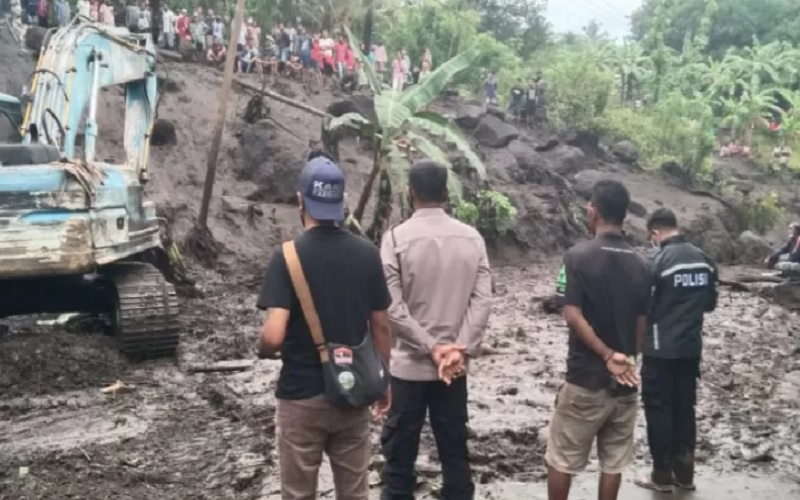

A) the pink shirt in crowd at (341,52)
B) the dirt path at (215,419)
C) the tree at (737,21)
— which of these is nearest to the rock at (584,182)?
the pink shirt in crowd at (341,52)

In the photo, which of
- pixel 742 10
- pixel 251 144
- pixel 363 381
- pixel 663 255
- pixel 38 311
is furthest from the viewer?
pixel 742 10

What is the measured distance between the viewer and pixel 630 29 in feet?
198

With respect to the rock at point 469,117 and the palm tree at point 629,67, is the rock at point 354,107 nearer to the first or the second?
the rock at point 469,117

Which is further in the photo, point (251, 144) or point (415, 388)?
point (251, 144)

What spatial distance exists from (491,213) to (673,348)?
51.1ft

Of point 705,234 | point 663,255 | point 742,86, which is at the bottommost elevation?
point 705,234

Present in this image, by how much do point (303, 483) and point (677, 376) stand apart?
2.77 m

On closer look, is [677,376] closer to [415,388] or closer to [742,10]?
[415,388]

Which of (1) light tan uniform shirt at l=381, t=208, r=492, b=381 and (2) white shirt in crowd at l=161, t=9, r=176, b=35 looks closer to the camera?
(1) light tan uniform shirt at l=381, t=208, r=492, b=381

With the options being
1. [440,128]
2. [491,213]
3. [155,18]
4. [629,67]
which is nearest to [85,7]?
[155,18]

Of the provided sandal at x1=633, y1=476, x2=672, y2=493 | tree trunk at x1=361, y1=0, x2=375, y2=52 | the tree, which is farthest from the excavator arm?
the tree

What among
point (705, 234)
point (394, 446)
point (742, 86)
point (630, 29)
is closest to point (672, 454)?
point (394, 446)

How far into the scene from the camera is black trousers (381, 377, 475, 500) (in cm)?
459

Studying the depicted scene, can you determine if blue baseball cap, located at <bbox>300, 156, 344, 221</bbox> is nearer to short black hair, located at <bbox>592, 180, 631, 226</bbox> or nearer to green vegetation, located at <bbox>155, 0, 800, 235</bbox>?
short black hair, located at <bbox>592, 180, 631, 226</bbox>
